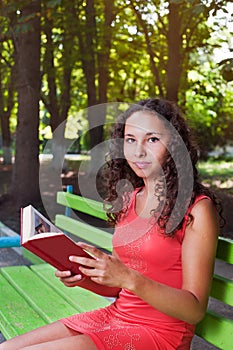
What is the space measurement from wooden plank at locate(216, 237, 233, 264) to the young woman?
0.96 ft

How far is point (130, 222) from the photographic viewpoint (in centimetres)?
263

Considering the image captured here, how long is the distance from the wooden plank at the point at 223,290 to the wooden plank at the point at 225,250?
0.32 feet

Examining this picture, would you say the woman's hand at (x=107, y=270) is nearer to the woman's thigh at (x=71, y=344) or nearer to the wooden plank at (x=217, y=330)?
the woman's thigh at (x=71, y=344)

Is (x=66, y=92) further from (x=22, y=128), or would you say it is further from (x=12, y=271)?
(x=12, y=271)

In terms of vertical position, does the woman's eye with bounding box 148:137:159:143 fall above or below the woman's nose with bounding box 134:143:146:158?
above

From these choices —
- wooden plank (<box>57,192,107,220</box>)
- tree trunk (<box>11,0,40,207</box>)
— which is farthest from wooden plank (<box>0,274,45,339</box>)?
tree trunk (<box>11,0,40,207</box>)

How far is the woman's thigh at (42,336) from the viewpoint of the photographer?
2.54 metres

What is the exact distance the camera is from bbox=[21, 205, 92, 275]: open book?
208 centimetres

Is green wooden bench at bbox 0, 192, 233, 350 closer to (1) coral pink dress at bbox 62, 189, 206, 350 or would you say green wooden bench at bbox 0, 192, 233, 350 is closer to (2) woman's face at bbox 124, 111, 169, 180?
(1) coral pink dress at bbox 62, 189, 206, 350

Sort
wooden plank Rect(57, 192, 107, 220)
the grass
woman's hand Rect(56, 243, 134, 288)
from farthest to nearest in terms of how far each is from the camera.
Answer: the grass → wooden plank Rect(57, 192, 107, 220) → woman's hand Rect(56, 243, 134, 288)

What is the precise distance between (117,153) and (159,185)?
0.37 metres

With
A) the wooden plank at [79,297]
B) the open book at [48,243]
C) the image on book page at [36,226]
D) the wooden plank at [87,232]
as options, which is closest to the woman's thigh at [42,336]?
the open book at [48,243]

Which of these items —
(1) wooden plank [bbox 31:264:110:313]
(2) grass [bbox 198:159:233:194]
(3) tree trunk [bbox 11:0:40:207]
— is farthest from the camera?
(2) grass [bbox 198:159:233:194]

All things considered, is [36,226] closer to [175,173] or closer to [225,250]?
[175,173]
